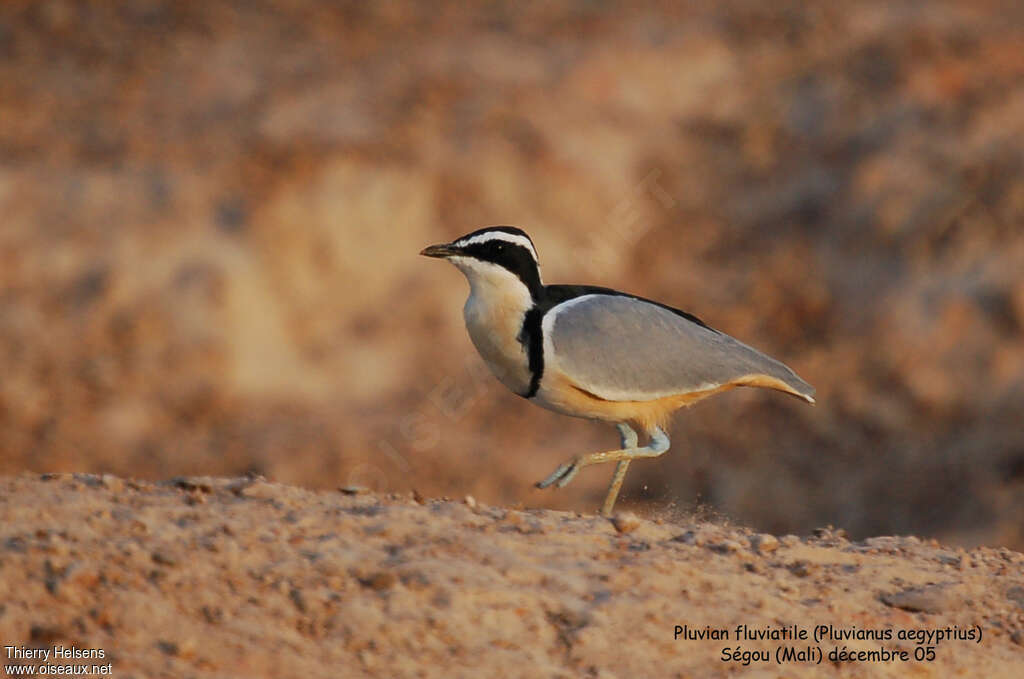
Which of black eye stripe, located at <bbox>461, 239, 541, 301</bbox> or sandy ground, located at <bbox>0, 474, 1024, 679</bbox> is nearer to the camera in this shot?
sandy ground, located at <bbox>0, 474, 1024, 679</bbox>

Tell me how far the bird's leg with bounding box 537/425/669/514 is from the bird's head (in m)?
1.07

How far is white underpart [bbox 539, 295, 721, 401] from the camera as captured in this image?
8383 millimetres

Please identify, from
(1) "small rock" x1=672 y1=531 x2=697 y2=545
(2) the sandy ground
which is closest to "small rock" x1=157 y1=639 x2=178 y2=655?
(2) the sandy ground

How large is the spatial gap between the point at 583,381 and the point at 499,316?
23.8 inches

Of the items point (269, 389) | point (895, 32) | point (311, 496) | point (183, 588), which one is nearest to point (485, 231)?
point (311, 496)

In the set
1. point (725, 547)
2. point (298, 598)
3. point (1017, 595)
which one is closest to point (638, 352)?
point (725, 547)

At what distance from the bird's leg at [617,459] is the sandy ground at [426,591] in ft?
2.45

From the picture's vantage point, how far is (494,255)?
27.6ft

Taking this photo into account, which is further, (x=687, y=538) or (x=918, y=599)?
(x=687, y=538)

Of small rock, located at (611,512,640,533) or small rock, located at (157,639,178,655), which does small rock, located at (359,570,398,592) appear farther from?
small rock, located at (611,512,640,533)

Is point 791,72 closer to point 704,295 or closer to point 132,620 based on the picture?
point 704,295

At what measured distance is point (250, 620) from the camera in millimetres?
5785

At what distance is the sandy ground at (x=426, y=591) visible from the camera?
5707 mm

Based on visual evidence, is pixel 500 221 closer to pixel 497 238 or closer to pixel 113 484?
pixel 497 238
